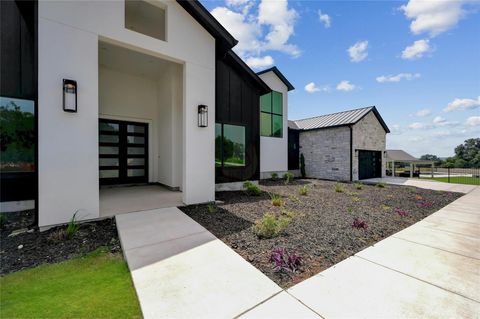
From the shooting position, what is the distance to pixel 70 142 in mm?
4281

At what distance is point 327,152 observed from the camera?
15.3 m

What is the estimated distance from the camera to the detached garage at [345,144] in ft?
46.7

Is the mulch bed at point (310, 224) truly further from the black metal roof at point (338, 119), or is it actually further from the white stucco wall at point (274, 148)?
the black metal roof at point (338, 119)

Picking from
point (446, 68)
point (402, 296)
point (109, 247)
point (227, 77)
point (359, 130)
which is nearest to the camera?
point (402, 296)

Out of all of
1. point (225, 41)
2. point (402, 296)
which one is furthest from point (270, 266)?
point (225, 41)

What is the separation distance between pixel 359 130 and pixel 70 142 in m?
16.1

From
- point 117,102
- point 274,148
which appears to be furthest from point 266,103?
point 117,102

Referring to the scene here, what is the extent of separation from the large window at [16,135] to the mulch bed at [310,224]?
14.3 ft

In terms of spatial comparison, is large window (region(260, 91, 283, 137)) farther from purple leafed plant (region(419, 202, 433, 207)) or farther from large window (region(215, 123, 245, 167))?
purple leafed plant (region(419, 202, 433, 207))

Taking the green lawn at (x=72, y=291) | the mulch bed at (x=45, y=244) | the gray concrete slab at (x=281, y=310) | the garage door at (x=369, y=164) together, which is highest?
the garage door at (x=369, y=164)

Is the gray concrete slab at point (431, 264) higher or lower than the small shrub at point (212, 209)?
lower

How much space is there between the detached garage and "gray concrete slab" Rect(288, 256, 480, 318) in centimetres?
1269

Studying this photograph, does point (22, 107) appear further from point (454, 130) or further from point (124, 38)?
point (454, 130)

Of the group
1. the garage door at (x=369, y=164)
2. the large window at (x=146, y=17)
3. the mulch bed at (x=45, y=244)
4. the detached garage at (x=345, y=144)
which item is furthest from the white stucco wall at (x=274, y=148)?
the mulch bed at (x=45, y=244)
